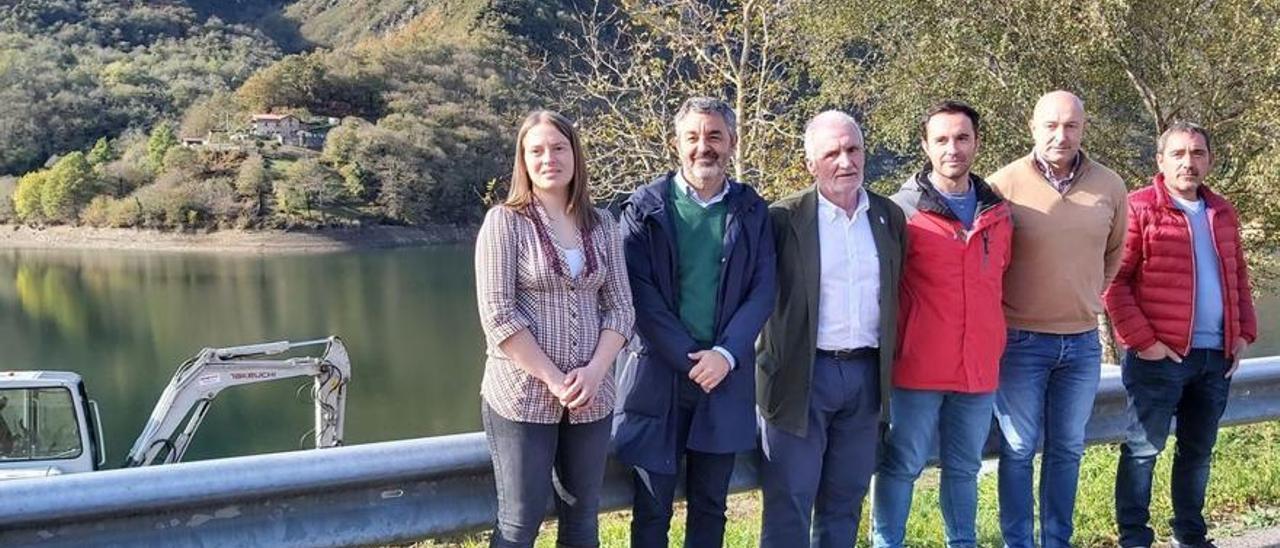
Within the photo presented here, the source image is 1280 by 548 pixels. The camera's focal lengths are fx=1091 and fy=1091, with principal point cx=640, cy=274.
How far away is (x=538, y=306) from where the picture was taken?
2.54 meters

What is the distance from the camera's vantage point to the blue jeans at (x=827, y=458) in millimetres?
2785

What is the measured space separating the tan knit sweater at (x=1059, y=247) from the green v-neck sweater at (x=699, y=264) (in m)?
0.95

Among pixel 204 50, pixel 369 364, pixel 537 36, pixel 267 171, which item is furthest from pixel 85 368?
pixel 204 50

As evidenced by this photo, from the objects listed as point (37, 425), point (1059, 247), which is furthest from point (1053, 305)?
point (37, 425)

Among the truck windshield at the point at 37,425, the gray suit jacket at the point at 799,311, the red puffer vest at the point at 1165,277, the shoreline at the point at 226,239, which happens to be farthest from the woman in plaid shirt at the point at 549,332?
the shoreline at the point at 226,239

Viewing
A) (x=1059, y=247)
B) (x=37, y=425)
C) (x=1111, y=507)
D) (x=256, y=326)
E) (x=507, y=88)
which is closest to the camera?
(x=1059, y=247)

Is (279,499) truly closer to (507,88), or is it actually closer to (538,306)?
(538,306)

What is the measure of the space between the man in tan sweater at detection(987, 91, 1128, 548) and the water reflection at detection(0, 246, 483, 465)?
16.7 meters

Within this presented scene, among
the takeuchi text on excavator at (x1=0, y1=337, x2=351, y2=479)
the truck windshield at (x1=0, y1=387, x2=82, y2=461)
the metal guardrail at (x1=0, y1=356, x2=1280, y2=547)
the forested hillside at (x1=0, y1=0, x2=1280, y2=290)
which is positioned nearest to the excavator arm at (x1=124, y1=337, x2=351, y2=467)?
the takeuchi text on excavator at (x1=0, y1=337, x2=351, y2=479)

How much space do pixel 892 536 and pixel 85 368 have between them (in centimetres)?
2712

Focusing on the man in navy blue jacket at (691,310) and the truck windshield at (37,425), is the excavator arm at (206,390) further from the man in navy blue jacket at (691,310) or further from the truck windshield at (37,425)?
the man in navy blue jacket at (691,310)

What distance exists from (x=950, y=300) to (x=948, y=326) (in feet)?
0.23

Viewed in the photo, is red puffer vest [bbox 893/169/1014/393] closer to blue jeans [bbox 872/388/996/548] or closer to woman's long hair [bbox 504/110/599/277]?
blue jeans [bbox 872/388/996/548]

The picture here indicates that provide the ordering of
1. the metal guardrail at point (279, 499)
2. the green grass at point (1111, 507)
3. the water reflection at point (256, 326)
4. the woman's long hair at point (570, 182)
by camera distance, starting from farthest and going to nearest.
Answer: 1. the water reflection at point (256, 326)
2. the green grass at point (1111, 507)
3. the woman's long hair at point (570, 182)
4. the metal guardrail at point (279, 499)
